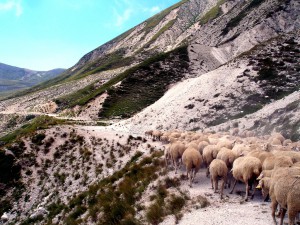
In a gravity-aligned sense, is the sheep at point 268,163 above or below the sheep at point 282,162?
below

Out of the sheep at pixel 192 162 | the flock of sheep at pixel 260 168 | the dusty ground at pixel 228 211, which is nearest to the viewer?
the flock of sheep at pixel 260 168

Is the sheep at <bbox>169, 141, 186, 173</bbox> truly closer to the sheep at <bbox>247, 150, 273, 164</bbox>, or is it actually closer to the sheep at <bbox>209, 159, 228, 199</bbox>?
the sheep at <bbox>209, 159, 228, 199</bbox>

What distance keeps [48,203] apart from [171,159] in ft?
36.6

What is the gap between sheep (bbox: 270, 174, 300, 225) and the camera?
816cm

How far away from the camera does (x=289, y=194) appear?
27.3 feet

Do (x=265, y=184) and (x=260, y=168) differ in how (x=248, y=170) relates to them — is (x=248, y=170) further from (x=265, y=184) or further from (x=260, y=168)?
(x=265, y=184)

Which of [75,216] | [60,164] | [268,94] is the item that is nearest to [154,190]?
[75,216]

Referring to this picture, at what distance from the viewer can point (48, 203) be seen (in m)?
23.1

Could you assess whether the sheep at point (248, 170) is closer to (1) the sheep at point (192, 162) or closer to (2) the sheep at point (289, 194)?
(1) the sheep at point (192, 162)

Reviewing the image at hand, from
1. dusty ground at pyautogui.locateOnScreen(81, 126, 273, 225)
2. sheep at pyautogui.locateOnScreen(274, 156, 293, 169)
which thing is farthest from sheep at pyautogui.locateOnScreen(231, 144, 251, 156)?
sheep at pyautogui.locateOnScreen(274, 156, 293, 169)

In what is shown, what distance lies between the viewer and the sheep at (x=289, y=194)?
8.16m

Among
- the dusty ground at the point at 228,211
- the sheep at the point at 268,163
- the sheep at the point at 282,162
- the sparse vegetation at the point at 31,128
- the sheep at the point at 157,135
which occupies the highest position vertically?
the sheep at the point at 282,162

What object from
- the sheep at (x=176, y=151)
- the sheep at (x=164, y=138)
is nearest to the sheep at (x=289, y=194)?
the sheep at (x=176, y=151)

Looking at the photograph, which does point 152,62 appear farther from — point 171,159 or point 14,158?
point 171,159
